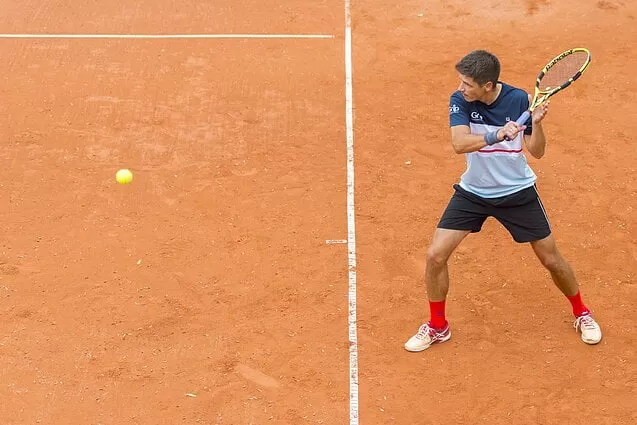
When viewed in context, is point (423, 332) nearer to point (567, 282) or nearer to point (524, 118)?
point (567, 282)

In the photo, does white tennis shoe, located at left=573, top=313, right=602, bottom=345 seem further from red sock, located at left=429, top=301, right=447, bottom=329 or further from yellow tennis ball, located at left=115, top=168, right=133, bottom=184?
yellow tennis ball, located at left=115, top=168, right=133, bottom=184

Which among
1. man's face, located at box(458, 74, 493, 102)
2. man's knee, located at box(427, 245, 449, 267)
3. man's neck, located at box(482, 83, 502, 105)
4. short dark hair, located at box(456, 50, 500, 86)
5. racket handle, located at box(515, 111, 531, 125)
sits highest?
short dark hair, located at box(456, 50, 500, 86)

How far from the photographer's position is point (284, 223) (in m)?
9.10

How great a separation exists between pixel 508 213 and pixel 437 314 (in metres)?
0.97

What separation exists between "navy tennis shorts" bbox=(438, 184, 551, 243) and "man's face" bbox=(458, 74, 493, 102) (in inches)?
30.5

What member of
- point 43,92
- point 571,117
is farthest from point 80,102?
point 571,117

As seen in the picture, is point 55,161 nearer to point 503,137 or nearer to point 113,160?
point 113,160

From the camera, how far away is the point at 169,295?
26.7 ft

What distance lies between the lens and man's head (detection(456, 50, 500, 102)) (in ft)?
21.3

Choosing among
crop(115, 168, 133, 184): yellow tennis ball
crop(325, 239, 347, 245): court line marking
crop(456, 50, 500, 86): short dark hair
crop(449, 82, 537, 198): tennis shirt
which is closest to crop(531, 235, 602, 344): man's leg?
crop(449, 82, 537, 198): tennis shirt

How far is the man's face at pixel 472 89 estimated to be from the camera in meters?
6.55

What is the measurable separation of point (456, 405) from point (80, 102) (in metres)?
6.20

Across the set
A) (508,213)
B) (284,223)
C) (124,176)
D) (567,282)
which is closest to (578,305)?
(567,282)

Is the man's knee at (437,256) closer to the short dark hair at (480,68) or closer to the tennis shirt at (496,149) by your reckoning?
the tennis shirt at (496,149)
